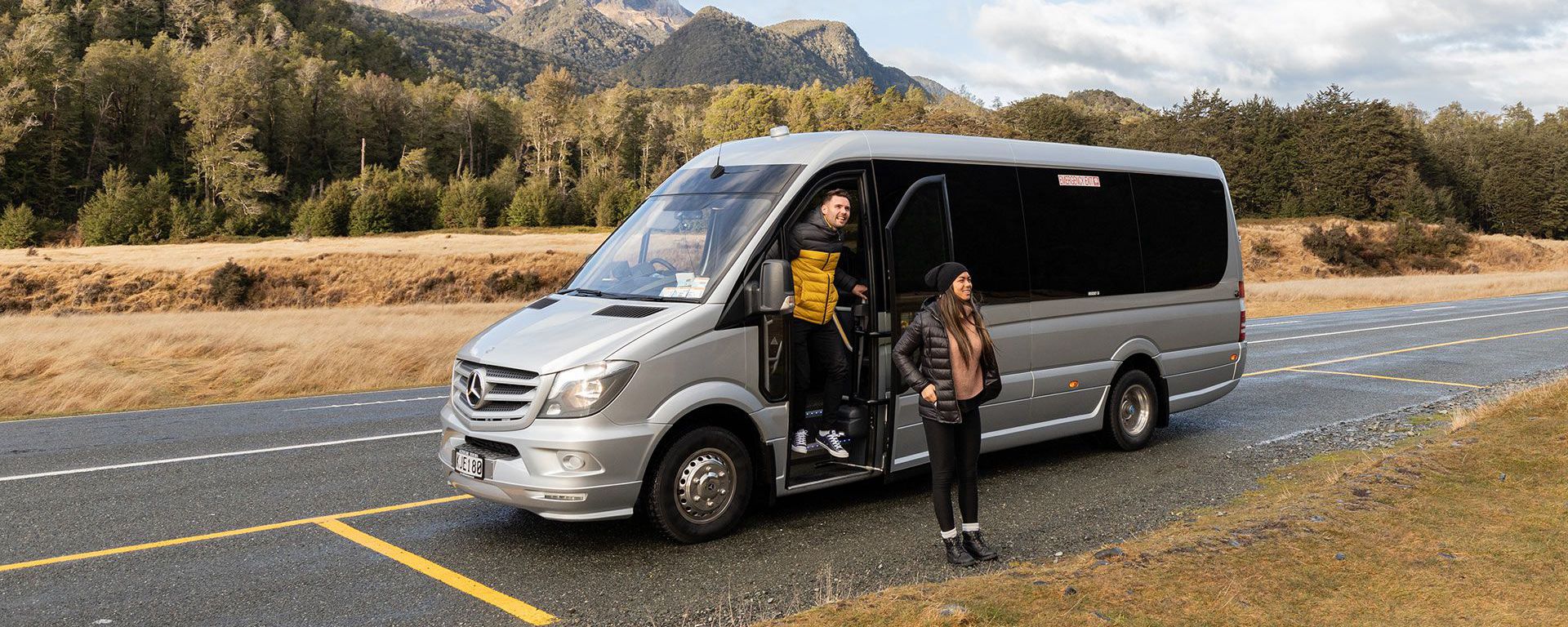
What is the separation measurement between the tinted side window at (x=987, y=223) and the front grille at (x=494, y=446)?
3075 millimetres

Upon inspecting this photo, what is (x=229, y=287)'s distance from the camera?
48594 millimetres

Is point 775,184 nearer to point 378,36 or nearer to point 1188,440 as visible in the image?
point 1188,440

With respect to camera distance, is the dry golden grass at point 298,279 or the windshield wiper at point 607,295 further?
the dry golden grass at point 298,279

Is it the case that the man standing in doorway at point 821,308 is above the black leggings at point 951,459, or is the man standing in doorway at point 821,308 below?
above

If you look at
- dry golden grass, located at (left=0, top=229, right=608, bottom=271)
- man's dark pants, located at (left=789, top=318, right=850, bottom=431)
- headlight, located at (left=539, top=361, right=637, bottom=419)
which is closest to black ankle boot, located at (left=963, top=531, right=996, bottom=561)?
man's dark pants, located at (left=789, top=318, right=850, bottom=431)

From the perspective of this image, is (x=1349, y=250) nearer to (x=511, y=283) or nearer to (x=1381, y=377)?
(x=511, y=283)

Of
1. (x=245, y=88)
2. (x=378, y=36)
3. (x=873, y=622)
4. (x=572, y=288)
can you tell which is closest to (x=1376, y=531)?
(x=873, y=622)

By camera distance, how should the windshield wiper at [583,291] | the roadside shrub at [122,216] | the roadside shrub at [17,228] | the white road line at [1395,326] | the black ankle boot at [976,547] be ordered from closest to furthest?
the black ankle boot at [976,547]
the windshield wiper at [583,291]
the white road line at [1395,326]
the roadside shrub at [17,228]
the roadside shrub at [122,216]

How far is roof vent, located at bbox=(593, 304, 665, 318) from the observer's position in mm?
6613

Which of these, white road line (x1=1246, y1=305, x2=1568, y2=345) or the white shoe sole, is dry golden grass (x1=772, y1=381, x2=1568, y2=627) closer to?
the white shoe sole

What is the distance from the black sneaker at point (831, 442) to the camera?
7289 mm

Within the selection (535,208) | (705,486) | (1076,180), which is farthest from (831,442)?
(535,208)

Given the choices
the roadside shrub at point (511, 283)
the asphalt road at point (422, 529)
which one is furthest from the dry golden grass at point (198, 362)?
the roadside shrub at point (511, 283)

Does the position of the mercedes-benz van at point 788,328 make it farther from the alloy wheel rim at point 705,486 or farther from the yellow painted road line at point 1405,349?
the yellow painted road line at point 1405,349
